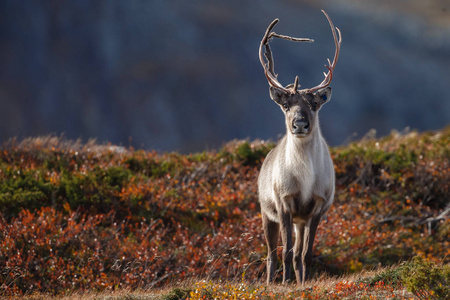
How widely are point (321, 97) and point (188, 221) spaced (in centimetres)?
525

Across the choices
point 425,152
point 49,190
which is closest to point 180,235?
point 49,190

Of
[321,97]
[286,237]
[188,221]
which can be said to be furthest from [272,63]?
[188,221]

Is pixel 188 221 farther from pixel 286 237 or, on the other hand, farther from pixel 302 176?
pixel 302 176

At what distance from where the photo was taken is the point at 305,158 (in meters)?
6.42

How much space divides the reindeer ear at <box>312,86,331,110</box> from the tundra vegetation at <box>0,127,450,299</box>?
2297 mm

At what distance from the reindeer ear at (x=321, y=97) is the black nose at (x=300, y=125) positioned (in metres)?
0.46

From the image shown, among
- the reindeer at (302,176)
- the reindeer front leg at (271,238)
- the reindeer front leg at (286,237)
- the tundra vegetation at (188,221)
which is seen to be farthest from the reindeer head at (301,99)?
the tundra vegetation at (188,221)

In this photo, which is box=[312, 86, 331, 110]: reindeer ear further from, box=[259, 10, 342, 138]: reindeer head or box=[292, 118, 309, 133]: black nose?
box=[292, 118, 309, 133]: black nose

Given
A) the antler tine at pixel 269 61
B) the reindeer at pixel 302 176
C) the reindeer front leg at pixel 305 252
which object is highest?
the antler tine at pixel 269 61

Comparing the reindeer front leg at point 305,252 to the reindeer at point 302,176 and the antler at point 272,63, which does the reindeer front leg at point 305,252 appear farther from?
the antler at point 272,63

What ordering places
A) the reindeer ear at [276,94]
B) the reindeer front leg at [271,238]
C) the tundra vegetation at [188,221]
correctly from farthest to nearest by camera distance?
the tundra vegetation at [188,221] → the reindeer front leg at [271,238] → the reindeer ear at [276,94]

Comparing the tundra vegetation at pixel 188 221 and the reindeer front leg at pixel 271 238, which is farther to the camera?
the tundra vegetation at pixel 188 221

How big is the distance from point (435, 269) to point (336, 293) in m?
1.05

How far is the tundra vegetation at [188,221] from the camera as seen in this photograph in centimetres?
795
